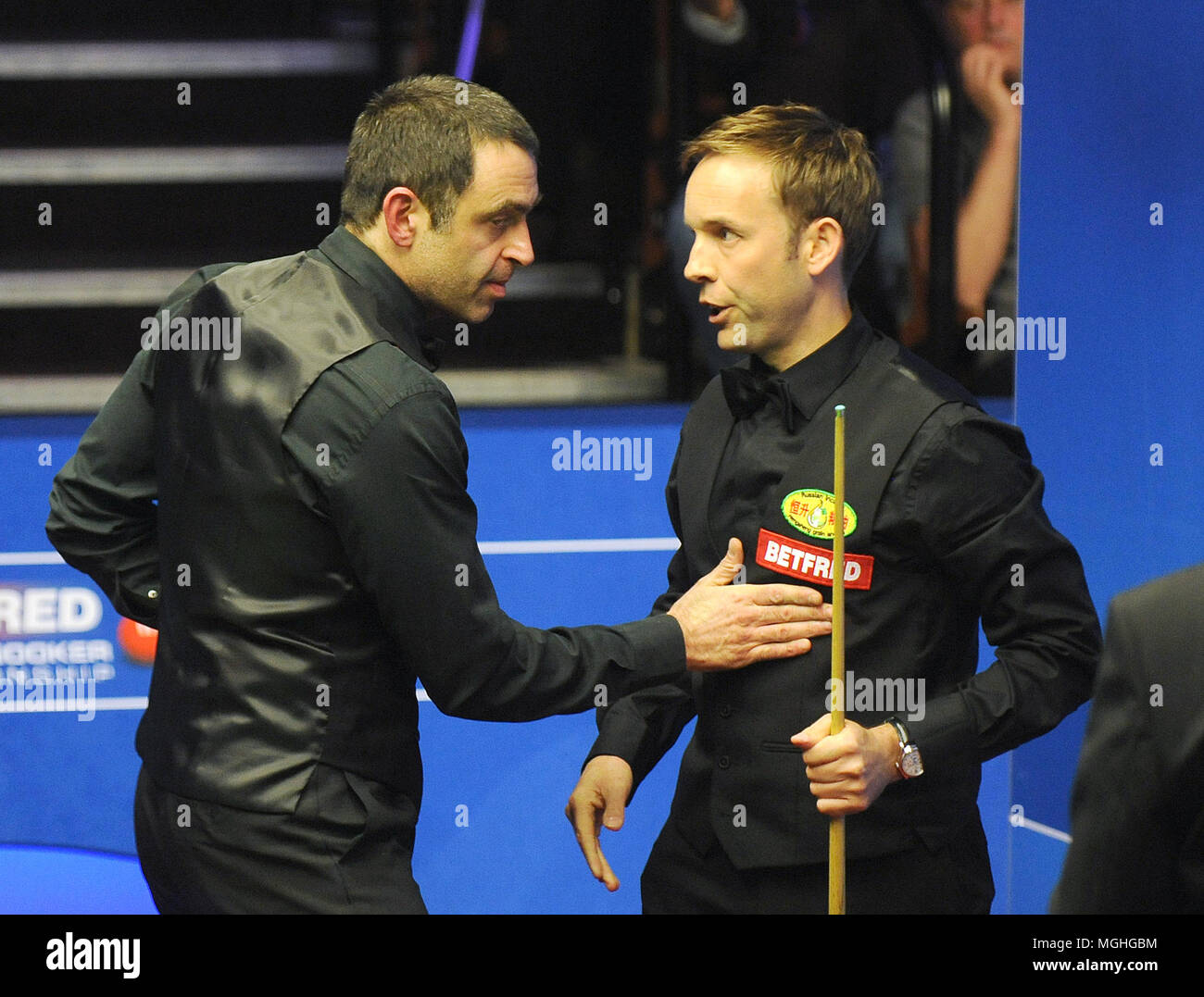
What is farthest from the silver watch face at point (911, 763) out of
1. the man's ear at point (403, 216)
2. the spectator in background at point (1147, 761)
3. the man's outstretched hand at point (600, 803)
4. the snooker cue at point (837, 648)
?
the man's ear at point (403, 216)

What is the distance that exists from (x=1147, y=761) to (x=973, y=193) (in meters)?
2.73

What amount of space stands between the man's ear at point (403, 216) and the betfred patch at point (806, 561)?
628mm

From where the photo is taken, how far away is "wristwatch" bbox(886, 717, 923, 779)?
2098 mm

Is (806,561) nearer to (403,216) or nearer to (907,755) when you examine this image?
(907,755)

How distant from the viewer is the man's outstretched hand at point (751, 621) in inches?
84.0

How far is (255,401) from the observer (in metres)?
2.00

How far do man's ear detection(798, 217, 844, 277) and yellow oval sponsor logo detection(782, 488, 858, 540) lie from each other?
0.31 meters

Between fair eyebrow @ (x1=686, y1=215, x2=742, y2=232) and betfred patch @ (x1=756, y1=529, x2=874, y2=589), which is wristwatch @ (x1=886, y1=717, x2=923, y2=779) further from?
fair eyebrow @ (x1=686, y1=215, x2=742, y2=232)

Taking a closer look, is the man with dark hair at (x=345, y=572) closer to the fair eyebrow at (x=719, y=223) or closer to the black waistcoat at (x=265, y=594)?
the black waistcoat at (x=265, y=594)

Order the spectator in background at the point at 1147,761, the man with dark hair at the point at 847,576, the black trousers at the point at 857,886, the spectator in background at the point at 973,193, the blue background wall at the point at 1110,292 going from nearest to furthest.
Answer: the spectator in background at the point at 1147,761 → the man with dark hair at the point at 847,576 → the black trousers at the point at 857,886 → the blue background wall at the point at 1110,292 → the spectator in background at the point at 973,193

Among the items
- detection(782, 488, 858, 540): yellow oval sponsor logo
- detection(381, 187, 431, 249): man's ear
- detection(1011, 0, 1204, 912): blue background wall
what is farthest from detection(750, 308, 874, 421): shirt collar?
detection(1011, 0, 1204, 912): blue background wall

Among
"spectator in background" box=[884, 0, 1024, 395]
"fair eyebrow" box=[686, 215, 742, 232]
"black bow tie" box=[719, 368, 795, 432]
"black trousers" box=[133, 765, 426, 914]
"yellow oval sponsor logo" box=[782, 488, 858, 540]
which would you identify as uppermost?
"spectator in background" box=[884, 0, 1024, 395]

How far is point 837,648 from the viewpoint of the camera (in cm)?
197
